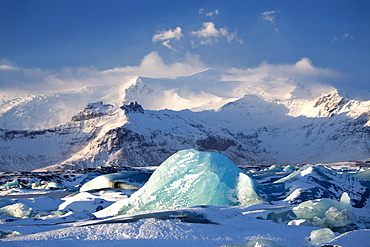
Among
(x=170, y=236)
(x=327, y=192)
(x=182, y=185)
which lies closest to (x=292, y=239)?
(x=170, y=236)

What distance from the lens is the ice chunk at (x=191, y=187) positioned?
590 inches

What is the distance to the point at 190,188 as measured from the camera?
15.2m

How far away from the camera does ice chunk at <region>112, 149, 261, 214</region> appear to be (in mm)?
14977

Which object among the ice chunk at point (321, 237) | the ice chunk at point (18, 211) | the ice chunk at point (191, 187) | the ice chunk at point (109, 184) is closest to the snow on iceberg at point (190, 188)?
the ice chunk at point (191, 187)

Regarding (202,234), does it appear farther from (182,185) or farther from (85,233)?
(182,185)

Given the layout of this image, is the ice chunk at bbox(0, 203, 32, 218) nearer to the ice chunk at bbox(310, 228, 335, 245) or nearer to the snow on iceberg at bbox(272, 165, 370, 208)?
the snow on iceberg at bbox(272, 165, 370, 208)

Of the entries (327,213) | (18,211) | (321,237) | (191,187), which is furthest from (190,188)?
(321,237)

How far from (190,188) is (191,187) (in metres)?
0.05

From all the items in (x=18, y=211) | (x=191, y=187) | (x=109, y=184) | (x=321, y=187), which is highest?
(x=191, y=187)

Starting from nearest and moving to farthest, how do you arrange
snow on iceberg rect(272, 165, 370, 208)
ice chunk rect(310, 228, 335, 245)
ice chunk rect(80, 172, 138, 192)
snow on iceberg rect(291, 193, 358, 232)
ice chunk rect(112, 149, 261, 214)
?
ice chunk rect(310, 228, 335, 245), snow on iceberg rect(291, 193, 358, 232), ice chunk rect(112, 149, 261, 214), snow on iceberg rect(272, 165, 370, 208), ice chunk rect(80, 172, 138, 192)

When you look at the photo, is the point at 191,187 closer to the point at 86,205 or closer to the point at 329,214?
the point at 329,214

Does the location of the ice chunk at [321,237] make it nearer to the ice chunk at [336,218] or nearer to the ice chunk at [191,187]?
the ice chunk at [336,218]

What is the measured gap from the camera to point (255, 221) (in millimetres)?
10633

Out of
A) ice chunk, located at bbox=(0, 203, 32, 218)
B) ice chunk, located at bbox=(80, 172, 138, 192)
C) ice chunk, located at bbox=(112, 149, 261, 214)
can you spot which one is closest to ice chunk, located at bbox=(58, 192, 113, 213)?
ice chunk, located at bbox=(0, 203, 32, 218)
